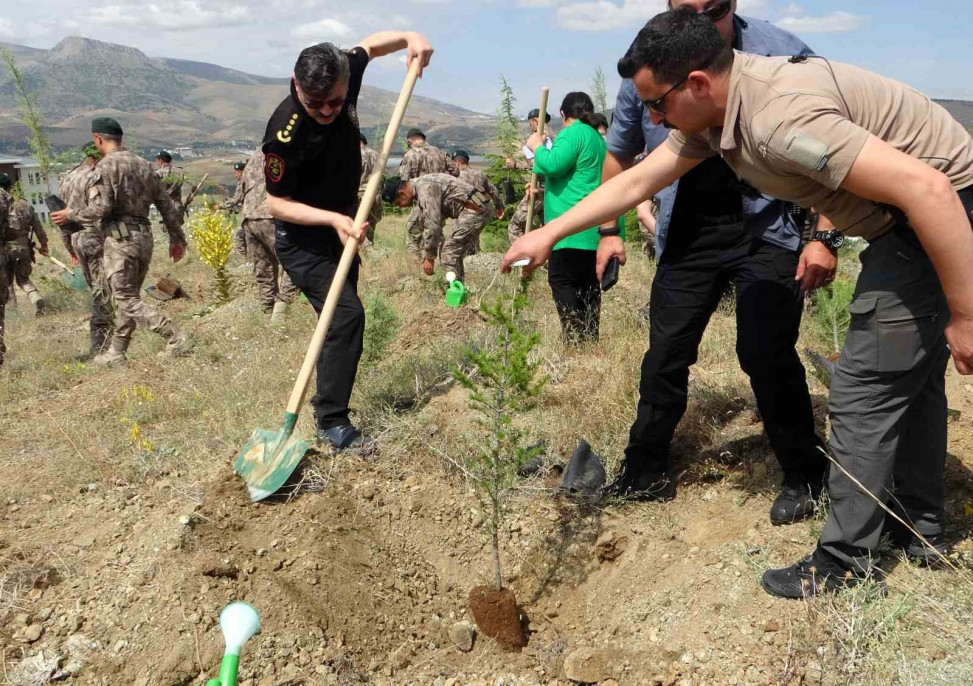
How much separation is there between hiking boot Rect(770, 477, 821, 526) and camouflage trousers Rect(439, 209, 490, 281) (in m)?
5.57

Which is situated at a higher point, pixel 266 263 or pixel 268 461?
pixel 268 461

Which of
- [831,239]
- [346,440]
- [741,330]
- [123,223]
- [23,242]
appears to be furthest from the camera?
[23,242]

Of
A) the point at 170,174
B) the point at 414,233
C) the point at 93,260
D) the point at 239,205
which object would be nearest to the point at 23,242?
the point at 239,205

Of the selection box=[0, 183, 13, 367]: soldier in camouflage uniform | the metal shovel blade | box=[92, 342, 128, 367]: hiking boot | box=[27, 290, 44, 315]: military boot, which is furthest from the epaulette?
box=[27, 290, 44, 315]: military boot

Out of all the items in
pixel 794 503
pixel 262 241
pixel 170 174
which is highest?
pixel 794 503

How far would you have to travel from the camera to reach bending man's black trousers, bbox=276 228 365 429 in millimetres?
3584

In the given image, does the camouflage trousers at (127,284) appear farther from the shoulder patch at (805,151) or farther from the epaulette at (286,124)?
the shoulder patch at (805,151)

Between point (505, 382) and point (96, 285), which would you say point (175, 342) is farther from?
point (505, 382)

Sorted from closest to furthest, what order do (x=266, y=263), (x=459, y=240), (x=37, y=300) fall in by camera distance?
(x=266, y=263), (x=459, y=240), (x=37, y=300)

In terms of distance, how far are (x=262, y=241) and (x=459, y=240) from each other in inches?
82.2

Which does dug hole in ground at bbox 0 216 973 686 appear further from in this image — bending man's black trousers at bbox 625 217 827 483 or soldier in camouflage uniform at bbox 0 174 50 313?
soldier in camouflage uniform at bbox 0 174 50 313

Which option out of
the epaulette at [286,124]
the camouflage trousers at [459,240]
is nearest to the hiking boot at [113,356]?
the camouflage trousers at [459,240]

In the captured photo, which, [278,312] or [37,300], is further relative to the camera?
[37,300]

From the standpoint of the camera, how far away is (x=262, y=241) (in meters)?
7.63
